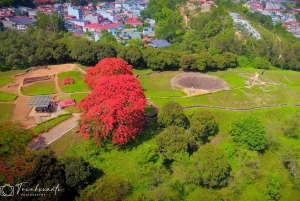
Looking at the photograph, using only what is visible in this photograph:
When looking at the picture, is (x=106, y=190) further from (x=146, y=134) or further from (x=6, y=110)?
(x=6, y=110)

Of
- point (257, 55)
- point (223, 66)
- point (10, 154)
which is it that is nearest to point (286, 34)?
point (257, 55)

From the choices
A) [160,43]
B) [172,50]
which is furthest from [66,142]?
[160,43]

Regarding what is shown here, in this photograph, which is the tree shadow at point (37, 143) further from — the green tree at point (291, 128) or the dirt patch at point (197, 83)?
the green tree at point (291, 128)

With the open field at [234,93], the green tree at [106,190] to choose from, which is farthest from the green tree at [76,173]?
the open field at [234,93]

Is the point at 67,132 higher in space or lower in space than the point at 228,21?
lower

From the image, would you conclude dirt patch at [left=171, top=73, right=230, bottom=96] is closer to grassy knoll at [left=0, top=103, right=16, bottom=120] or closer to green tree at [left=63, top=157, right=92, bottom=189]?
green tree at [left=63, top=157, right=92, bottom=189]

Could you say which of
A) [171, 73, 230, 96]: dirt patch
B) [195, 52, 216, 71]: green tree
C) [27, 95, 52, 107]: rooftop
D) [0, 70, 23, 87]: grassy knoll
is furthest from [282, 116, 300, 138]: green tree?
[0, 70, 23, 87]: grassy knoll

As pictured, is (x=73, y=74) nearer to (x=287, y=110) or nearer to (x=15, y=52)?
(x=15, y=52)
